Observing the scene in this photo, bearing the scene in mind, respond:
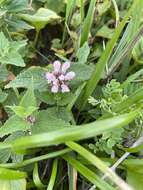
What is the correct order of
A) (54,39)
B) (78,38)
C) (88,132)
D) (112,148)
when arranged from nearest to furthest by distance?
1. (88,132)
2. (112,148)
3. (78,38)
4. (54,39)

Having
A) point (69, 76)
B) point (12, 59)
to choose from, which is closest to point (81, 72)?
point (69, 76)

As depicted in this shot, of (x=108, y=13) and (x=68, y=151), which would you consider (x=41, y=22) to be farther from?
(x=68, y=151)

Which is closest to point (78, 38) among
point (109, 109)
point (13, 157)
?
point (109, 109)

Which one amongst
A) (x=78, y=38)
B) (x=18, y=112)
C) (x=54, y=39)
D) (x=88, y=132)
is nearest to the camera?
(x=88, y=132)

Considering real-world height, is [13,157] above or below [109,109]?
below

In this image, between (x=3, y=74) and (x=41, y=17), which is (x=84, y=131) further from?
(x=41, y=17)
